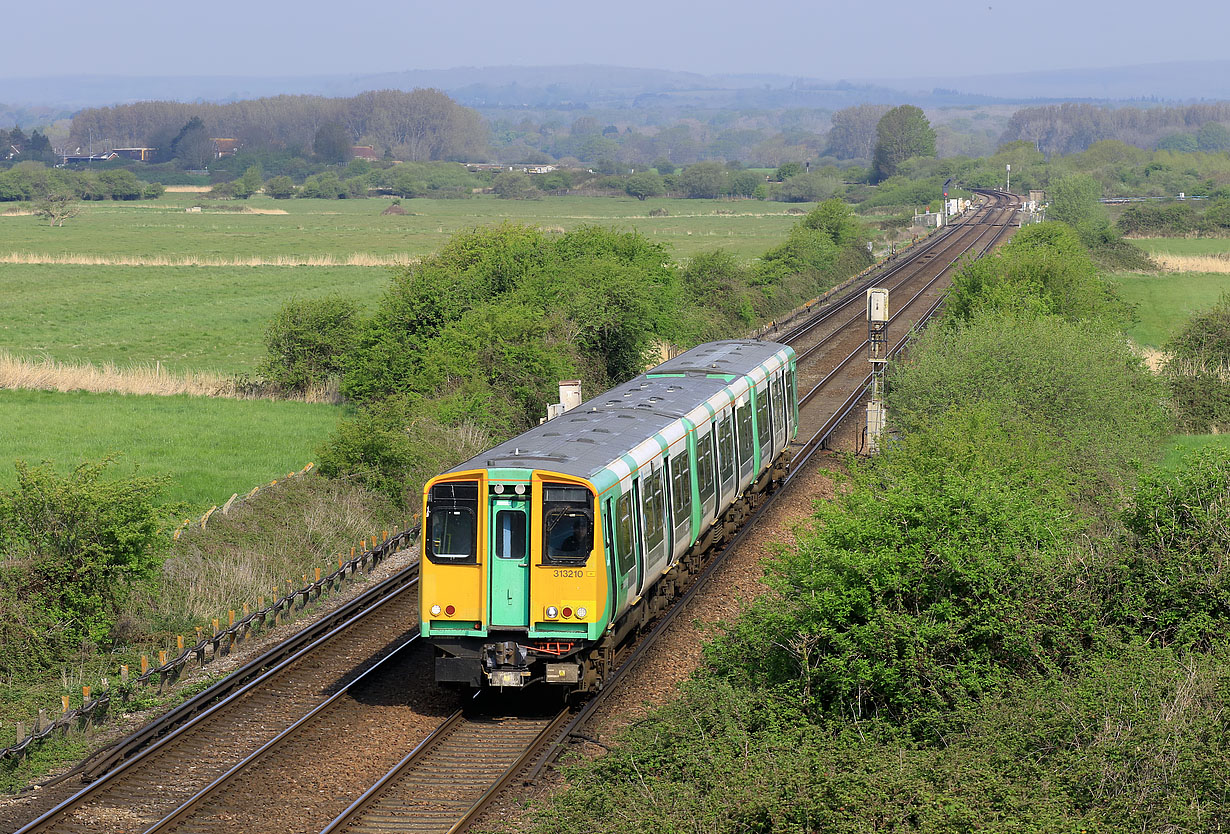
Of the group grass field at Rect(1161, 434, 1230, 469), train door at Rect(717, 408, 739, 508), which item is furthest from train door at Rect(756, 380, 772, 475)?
grass field at Rect(1161, 434, 1230, 469)

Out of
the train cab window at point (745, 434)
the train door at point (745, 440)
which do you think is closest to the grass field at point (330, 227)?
the train door at point (745, 440)

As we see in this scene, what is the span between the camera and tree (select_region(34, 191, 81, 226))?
14525cm

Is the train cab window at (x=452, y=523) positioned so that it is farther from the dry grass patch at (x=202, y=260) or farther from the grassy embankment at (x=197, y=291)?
the dry grass patch at (x=202, y=260)

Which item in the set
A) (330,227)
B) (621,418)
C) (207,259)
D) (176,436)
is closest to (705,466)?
(621,418)

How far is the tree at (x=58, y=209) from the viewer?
145 metres

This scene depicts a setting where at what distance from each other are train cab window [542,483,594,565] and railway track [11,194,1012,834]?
205 centimetres

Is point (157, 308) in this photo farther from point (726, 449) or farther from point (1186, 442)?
point (726, 449)

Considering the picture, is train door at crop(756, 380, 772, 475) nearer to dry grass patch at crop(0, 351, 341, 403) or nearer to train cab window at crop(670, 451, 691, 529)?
train cab window at crop(670, 451, 691, 529)

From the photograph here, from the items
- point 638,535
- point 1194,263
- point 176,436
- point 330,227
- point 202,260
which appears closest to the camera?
point 638,535

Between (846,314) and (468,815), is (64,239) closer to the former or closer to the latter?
(846,314)

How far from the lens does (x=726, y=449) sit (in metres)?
22.6

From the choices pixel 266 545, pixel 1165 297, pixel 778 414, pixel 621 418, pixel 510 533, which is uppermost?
pixel 621 418

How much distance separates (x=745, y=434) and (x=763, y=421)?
177 centimetres

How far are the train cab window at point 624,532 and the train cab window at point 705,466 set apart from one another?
3.75m
